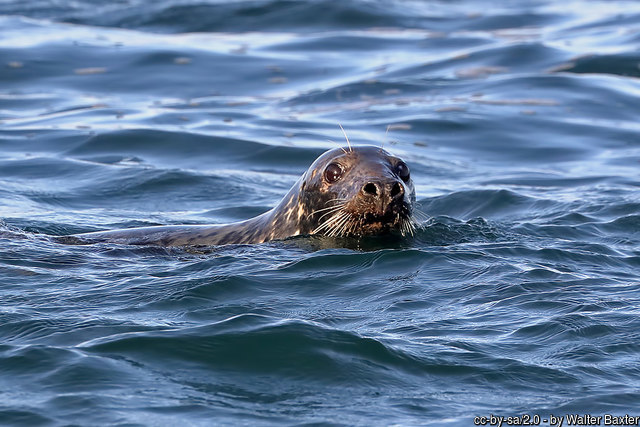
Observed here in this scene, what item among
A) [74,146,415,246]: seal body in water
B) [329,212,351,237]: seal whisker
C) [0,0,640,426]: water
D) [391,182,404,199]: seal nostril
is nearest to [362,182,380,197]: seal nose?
[74,146,415,246]: seal body in water

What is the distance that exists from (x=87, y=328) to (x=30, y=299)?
79 centimetres

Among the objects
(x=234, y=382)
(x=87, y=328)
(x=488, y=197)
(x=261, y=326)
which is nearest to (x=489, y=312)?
(x=261, y=326)

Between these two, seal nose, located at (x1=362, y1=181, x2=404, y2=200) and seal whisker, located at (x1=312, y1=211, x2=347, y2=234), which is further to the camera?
seal whisker, located at (x1=312, y1=211, x2=347, y2=234)

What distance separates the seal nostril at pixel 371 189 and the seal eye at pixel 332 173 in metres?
0.42

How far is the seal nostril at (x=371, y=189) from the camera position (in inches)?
323

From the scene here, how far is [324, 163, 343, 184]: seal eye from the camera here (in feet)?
28.3

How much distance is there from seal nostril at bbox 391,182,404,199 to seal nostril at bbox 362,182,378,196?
0.39ft

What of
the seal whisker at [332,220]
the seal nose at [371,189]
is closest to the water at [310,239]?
the seal whisker at [332,220]

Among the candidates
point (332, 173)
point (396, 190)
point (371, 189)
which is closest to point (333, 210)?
point (332, 173)

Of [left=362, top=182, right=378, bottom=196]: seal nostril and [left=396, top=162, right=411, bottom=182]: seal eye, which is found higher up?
[left=396, top=162, right=411, bottom=182]: seal eye

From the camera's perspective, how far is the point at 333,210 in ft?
28.0

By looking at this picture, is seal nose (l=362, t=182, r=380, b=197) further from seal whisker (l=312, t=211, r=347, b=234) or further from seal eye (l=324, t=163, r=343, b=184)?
seal eye (l=324, t=163, r=343, b=184)

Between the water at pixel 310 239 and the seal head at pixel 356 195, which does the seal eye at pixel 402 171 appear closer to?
the seal head at pixel 356 195

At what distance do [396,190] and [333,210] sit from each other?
1.82ft
